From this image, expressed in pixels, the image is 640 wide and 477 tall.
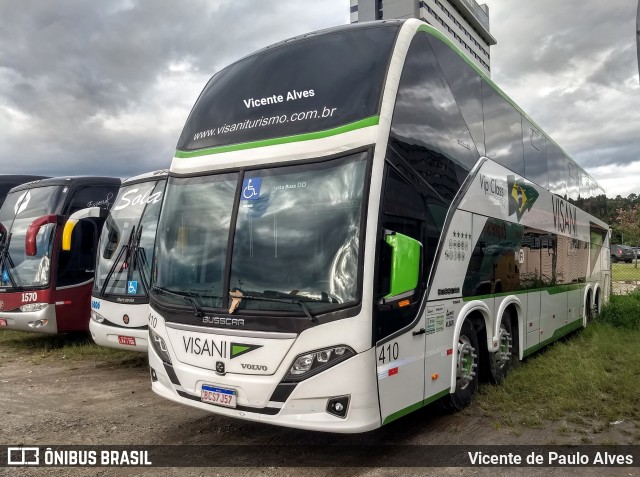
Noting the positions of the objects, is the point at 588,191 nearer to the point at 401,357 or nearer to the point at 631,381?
the point at 631,381

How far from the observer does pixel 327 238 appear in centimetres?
448

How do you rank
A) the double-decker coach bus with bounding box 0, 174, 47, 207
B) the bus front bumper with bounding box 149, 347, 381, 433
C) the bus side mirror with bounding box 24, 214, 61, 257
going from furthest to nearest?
the double-decker coach bus with bounding box 0, 174, 47, 207 < the bus side mirror with bounding box 24, 214, 61, 257 < the bus front bumper with bounding box 149, 347, 381, 433

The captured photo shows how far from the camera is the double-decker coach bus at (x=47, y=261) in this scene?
9.88 m

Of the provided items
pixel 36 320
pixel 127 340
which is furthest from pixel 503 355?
pixel 36 320

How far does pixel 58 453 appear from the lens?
16.9 feet

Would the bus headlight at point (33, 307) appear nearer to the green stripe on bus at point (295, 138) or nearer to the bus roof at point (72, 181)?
the bus roof at point (72, 181)

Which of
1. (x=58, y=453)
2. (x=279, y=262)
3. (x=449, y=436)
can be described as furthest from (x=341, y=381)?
(x=58, y=453)

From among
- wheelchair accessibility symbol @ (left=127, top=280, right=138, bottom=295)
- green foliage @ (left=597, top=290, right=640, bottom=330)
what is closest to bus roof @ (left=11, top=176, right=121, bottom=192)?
wheelchair accessibility symbol @ (left=127, top=280, right=138, bottom=295)

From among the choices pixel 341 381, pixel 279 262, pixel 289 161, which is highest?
pixel 289 161

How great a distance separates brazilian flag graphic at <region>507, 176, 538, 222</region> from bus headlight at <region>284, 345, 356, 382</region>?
13.5 ft

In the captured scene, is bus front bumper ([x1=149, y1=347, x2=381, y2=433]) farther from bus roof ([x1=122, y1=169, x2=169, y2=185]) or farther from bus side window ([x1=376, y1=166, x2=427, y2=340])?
bus roof ([x1=122, y1=169, x2=169, y2=185])

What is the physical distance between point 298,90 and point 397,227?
158cm

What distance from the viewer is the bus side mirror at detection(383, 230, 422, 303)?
170 inches

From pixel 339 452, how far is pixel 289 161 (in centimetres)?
269
